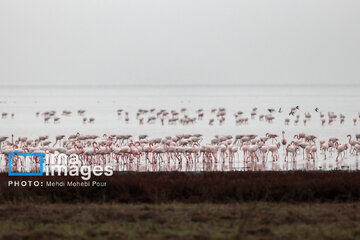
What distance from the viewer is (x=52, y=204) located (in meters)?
12.9

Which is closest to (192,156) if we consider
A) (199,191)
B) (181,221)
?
(199,191)

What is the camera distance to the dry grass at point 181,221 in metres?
10.1

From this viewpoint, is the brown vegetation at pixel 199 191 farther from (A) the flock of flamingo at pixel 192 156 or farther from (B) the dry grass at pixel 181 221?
(A) the flock of flamingo at pixel 192 156

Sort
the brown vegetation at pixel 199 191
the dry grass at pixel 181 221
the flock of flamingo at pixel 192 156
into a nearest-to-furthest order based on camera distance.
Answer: the dry grass at pixel 181 221
the brown vegetation at pixel 199 191
the flock of flamingo at pixel 192 156

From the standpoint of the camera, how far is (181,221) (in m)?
11.0

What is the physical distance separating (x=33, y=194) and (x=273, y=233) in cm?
535

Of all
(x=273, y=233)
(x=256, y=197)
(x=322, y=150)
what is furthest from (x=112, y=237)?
(x=322, y=150)

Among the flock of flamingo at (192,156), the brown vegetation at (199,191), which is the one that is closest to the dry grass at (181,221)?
the brown vegetation at (199,191)

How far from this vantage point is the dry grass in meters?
10.1

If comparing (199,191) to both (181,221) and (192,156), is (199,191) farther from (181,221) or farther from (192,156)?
(192,156)

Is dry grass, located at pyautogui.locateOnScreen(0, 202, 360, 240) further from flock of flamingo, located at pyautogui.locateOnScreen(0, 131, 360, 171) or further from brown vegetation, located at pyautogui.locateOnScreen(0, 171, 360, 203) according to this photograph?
flock of flamingo, located at pyautogui.locateOnScreen(0, 131, 360, 171)

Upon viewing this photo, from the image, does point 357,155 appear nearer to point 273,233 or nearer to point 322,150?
point 322,150

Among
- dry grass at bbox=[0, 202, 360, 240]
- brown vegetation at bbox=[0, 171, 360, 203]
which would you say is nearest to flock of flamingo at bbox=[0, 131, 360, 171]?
brown vegetation at bbox=[0, 171, 360, 203]

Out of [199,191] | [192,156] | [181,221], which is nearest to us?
[181,221]
